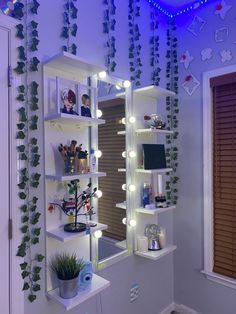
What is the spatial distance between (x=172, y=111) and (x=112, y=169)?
871mm

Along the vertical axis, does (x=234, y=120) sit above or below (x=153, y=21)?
below

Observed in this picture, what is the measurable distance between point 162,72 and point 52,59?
1.19m

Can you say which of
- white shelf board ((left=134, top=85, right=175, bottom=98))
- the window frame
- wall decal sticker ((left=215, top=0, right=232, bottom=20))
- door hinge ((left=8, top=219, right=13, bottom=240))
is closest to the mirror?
white shelf board ((left=134, top=85, right=175, bottom=98))

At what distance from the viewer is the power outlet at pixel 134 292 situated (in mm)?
1927

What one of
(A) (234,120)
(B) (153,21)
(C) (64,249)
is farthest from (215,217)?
(B) (153,21)

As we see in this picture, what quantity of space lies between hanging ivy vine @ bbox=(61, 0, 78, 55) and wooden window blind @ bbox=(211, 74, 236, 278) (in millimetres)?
1141

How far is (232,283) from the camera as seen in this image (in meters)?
1.98

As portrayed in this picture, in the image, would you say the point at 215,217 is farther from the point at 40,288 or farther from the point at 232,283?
the point at 40,288

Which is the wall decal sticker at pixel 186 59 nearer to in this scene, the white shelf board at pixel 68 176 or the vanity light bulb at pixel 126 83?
the vanity light bulb at pixel 126 83

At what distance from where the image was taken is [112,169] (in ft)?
5.96

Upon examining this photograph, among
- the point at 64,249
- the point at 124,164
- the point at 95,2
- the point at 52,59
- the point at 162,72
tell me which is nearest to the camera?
the point at 52,59

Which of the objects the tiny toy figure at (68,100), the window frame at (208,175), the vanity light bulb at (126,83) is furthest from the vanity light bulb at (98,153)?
the window frame at (208,175)

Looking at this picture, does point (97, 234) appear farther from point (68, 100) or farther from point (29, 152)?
point (68, 100)

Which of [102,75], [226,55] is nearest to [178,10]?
[226,55]
